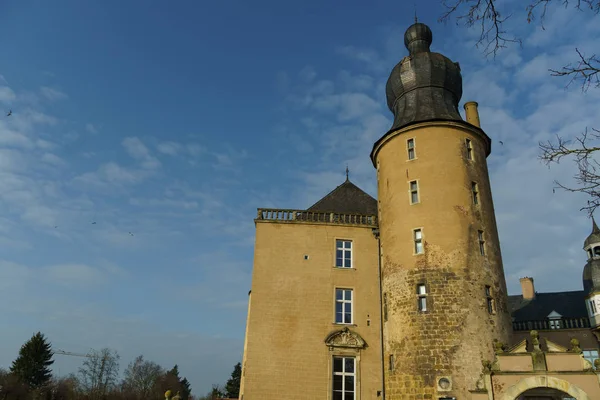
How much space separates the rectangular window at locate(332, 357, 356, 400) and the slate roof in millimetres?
15444

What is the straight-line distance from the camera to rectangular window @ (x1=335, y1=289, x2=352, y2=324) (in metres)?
19.9

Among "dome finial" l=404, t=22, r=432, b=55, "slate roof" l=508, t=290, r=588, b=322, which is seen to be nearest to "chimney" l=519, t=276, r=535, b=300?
"slate roof" l=508, t=290, r=588, b=322

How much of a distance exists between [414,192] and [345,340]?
7.24m

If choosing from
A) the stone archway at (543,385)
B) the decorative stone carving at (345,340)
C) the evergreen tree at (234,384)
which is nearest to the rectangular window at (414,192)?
the decorative stone carving at (345,340)

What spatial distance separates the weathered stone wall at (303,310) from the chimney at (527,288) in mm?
16714

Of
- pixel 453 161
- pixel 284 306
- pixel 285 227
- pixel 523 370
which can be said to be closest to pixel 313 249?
pixel 285 227

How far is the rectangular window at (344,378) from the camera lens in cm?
1847

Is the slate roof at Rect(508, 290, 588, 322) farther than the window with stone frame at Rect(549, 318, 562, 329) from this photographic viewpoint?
Yes

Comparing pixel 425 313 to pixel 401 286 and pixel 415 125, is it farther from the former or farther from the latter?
pixel 415 125

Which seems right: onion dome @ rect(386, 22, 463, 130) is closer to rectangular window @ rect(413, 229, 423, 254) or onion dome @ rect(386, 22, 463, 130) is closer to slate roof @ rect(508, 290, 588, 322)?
rectangular window @ rect(413, 229, 423, 254)

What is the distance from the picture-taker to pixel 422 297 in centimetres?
1792

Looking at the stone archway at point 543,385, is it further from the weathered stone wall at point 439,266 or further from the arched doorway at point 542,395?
the arched doorway at point 542,395

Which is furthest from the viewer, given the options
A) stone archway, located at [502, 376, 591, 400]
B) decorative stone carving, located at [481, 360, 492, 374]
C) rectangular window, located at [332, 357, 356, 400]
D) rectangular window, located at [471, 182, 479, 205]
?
rectangular window, located at [471, 182, 479, 205]

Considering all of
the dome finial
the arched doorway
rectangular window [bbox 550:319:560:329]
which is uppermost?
the dome finial
